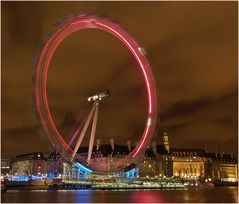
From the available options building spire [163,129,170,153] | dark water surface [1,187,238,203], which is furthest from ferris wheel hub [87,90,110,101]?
building spire [163,129,170,153]

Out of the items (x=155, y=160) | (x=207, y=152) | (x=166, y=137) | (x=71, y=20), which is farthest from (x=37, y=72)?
(x=207, y=152)

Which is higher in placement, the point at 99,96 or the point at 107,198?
the point at 99,96

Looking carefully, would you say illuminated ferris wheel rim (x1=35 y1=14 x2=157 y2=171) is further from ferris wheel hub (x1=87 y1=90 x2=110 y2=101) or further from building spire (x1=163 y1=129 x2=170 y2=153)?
building spire (x1=163 y1=129 x2=170 y2=153)

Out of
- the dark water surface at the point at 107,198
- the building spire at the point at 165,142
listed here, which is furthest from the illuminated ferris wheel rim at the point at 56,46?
the building spire at the point at 165,142

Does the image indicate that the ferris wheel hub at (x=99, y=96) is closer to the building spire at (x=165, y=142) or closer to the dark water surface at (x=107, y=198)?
the dark water surface at (x=107, y=198)

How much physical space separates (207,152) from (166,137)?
1483 cm

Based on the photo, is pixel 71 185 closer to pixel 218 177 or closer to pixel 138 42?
pixel 138 42

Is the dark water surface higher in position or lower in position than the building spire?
lower

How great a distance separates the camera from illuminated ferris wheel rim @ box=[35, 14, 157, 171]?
30.1 meters

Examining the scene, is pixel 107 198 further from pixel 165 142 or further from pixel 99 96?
pixel 165 142

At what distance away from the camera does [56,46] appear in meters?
30.6

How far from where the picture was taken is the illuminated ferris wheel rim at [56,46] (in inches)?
1184

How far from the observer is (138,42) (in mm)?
32062

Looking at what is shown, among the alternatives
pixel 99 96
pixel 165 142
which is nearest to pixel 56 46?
pixel 99 96
